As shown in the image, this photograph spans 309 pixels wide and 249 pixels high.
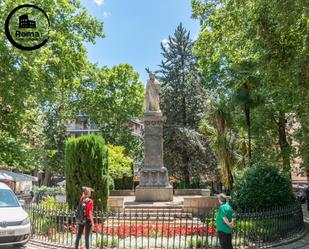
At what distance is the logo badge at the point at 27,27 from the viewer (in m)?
19.6

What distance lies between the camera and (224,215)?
8477 mm

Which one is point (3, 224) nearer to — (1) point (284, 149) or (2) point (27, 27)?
(2) point (27, 27)

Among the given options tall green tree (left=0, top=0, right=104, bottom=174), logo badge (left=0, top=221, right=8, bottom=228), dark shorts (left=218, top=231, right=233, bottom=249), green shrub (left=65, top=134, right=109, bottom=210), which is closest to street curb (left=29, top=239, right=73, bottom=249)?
logo badge (left=0, top=221, right=8, bottom=228)

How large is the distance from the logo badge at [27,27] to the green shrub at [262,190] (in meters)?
13.3

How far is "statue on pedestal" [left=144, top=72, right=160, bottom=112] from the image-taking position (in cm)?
2080

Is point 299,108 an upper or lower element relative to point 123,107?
lower

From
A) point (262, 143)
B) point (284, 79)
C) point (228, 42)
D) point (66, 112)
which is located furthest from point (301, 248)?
point (66, 112)

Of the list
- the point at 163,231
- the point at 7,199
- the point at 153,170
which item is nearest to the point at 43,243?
the point at 7,199

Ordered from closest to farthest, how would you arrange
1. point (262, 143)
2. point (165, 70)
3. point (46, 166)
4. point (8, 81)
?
point (8, 81)
point (262, 143)
point (165, 70)
point (46, 166)

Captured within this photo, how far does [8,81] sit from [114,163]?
31.8 feet

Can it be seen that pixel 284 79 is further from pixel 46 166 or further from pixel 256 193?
pixel 46 166

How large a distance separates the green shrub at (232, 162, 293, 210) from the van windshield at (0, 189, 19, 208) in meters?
8.39

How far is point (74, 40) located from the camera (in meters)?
25.2

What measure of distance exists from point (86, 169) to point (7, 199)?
3.07 meters
